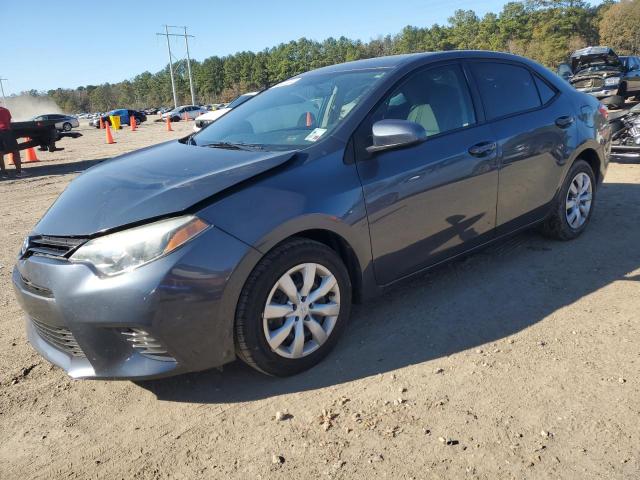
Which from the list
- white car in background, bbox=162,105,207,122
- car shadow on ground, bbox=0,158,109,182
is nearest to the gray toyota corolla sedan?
car shadow on ground, bbox=0,158,109,182

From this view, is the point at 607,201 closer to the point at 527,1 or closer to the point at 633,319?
the point at 633,319

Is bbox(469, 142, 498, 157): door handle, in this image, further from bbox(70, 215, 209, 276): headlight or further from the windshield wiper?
bbox(70, 215, 209, 276): headlight

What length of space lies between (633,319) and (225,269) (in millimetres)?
2576

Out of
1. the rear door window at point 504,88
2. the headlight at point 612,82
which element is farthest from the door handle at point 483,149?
the headlight at point 612,82

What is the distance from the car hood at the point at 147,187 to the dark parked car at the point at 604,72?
1212 cm

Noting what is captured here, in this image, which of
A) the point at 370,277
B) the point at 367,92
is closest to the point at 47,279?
the point at 370,277

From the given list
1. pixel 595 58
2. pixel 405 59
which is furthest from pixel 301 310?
pixel 595 58

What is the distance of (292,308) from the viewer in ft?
8.96

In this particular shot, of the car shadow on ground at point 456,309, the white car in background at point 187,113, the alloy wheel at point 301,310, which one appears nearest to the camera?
the alloy wheel at point 301,310

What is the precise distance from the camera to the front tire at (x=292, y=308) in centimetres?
258

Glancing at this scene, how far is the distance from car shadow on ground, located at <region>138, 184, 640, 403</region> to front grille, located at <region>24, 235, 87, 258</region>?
0.88m

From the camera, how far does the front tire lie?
258 centimetres

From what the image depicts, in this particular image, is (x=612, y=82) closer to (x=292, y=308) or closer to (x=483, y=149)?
(x=483, y=149)

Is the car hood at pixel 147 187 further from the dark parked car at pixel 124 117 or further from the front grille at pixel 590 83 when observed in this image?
the dark parked car at pixel 124 117
